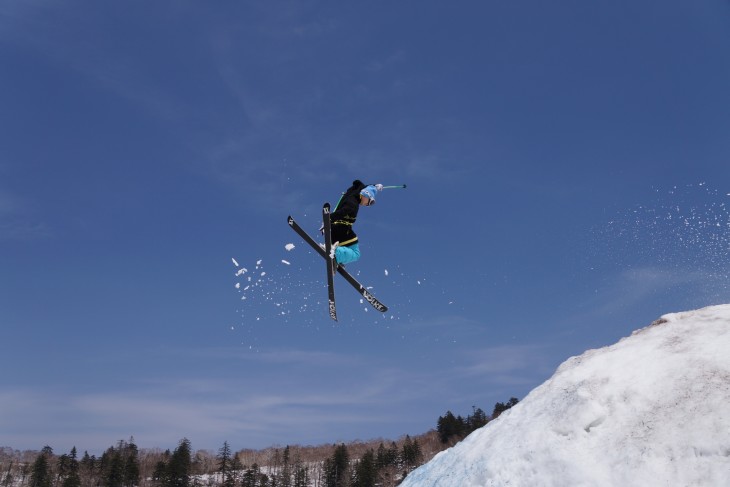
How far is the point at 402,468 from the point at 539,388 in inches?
6626

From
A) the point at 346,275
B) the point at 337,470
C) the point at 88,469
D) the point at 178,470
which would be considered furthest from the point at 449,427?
the point at 346,275

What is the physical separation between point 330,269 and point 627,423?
1326cm

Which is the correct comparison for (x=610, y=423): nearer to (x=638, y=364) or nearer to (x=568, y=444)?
(x=568, y=444)

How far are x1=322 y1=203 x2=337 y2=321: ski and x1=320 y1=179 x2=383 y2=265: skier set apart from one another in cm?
22

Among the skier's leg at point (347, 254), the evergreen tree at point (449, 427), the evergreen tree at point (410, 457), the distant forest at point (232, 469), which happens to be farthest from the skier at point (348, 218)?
the evergreen tree at point (449, 427)

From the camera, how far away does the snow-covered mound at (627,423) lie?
404 inches

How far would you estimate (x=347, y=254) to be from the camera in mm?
21766

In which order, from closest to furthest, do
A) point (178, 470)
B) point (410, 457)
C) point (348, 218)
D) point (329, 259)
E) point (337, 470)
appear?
point (348, 218) < point (329, 259) < point (178, 470) < point (337, 470) < point (410, 457)

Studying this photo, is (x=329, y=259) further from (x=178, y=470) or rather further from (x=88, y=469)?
(x=88, y=469)

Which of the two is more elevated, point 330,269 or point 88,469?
point 330,269

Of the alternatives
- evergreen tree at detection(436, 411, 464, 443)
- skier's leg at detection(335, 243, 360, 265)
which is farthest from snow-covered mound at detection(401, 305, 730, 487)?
evergreen tree at detection(436, 411, 464, 443)

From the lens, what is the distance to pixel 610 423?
11.8 meters

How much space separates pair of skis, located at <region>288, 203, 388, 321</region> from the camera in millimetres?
21481

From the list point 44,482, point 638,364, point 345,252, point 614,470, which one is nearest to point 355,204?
point 345,252
